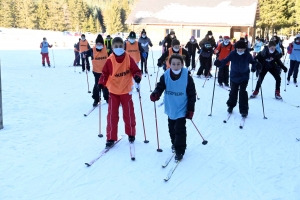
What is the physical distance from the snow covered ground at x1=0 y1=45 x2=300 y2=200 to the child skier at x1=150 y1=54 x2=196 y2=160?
59 cm

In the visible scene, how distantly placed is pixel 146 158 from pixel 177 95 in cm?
109

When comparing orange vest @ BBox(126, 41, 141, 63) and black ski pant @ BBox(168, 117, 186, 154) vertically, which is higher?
orange vest @ BBox(126, 41, 141, 63)

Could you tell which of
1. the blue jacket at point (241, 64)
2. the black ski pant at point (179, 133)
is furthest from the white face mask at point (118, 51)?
the blue jacket at point (241, 64)

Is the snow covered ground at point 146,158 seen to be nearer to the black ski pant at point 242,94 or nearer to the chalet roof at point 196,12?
the black ski pant at point 242,94

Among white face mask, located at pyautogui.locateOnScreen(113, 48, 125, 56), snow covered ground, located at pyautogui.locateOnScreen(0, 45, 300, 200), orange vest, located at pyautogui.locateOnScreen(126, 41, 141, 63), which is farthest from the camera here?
orange vest, located at pyautogui.locateOnScreen(126, 41, 141, 63)

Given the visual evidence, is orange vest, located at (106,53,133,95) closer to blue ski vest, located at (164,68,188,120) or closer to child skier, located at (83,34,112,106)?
blue ski vest, located at (164,68,188,120)

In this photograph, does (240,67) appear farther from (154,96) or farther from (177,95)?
(154,96)

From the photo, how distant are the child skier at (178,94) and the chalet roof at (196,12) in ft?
98.3

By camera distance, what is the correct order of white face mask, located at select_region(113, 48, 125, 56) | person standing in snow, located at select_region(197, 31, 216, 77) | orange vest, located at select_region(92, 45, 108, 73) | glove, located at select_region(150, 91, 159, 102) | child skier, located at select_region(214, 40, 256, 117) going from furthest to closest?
person standing in snow, located at select_region(197, 31, 216, 77) < orange vest, located at select_region(92, 45, 108, 73) < child skier, located at select_region(214, 40, 256, 117) < white face mask, located at select_region(113, 48, 125, 56) < glove, located at select_region(150, 91, 159, 102)

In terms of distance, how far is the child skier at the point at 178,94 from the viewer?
13.3 feet

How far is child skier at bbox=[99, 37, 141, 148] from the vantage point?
4.57 metres

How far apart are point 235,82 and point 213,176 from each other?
3076mm

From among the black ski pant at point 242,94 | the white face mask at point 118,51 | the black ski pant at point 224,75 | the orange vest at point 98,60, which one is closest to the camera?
the white face mask at point 118,51

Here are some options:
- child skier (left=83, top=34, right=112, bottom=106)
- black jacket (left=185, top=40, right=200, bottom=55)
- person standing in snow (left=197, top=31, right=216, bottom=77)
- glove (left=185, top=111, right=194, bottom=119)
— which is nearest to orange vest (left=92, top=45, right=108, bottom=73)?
child skier (left=83, top=34, right=112, bottom=106)
